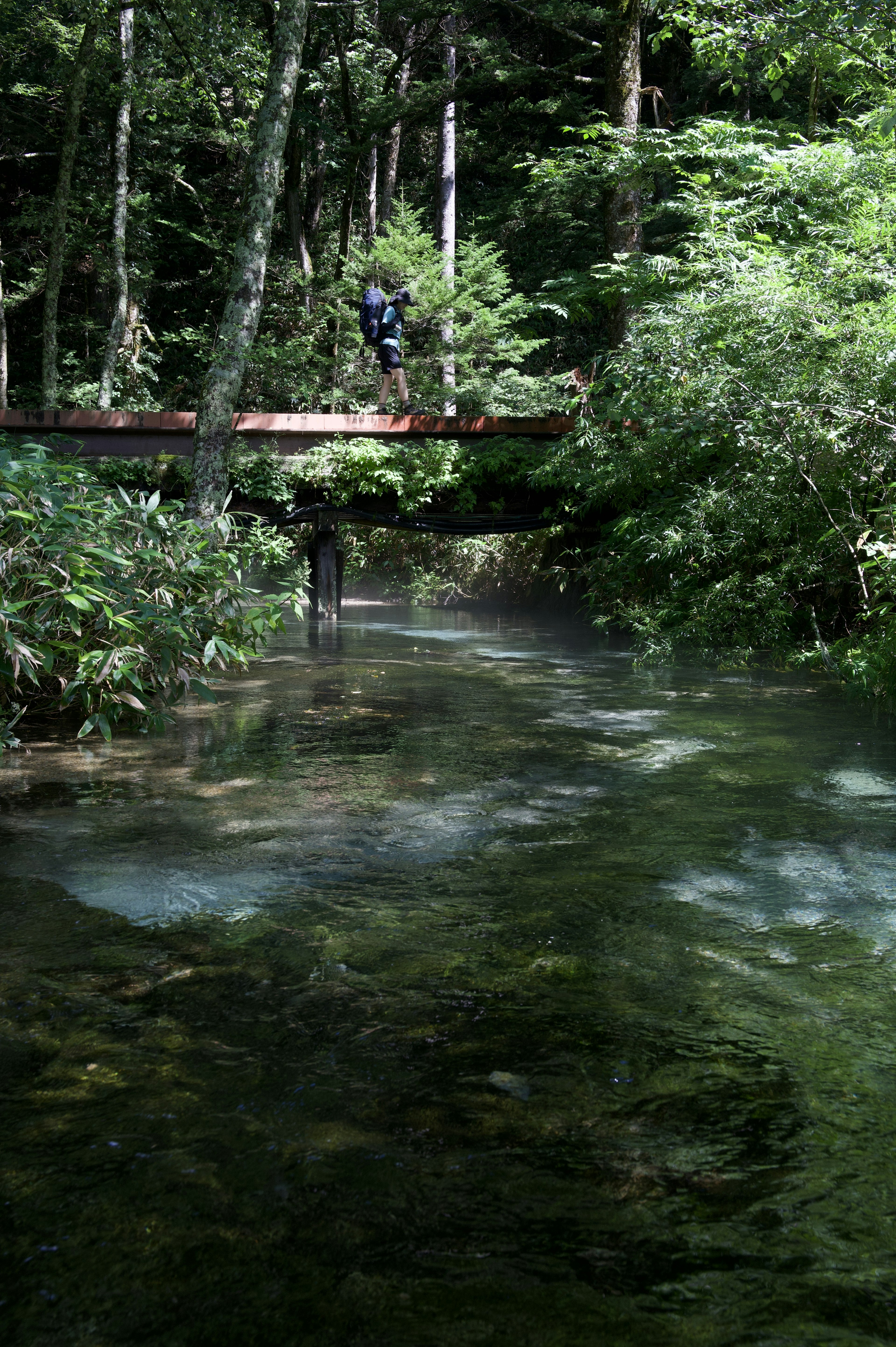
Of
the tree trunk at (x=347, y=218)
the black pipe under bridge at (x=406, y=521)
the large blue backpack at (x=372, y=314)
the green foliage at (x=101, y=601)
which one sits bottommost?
the green foliage at (x=101, y=601)

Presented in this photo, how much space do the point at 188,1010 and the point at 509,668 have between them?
7.49m

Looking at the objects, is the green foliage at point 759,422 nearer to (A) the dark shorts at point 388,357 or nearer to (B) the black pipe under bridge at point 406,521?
(B) the black pipe under bridge at point 406,521

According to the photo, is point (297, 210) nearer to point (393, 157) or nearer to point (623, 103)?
point (393, 157)

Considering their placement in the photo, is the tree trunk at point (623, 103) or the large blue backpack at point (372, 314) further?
the tree trunk at point (623, 103)

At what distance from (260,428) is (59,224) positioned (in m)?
9.47

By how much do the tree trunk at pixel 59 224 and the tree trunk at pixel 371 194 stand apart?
23.0 feet

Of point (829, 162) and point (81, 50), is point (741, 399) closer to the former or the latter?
point (829, 162)

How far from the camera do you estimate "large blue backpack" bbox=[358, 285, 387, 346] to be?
12.6 m

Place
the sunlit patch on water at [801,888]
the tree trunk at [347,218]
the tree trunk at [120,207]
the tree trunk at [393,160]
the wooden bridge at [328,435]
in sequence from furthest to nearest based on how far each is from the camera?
the tree trunk at [393,160]
the tree trunk at [347,218]
the tree trunk at [120,207]
the wooden bridge at [328,435]
the sunlit patch on water at [801,888]

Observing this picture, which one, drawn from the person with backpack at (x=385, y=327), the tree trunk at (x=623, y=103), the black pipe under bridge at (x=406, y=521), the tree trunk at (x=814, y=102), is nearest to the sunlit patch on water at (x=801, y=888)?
the black pipe under bridge at (x=406, y=521)

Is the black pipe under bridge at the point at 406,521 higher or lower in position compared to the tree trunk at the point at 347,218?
lower

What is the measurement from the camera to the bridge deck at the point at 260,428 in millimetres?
12516

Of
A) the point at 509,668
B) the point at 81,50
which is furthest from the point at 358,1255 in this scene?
the point at 81,50

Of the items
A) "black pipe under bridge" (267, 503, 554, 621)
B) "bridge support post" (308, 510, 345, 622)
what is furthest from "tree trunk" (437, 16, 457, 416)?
"black pipe under bridge" (267, 503, 554, 621)
